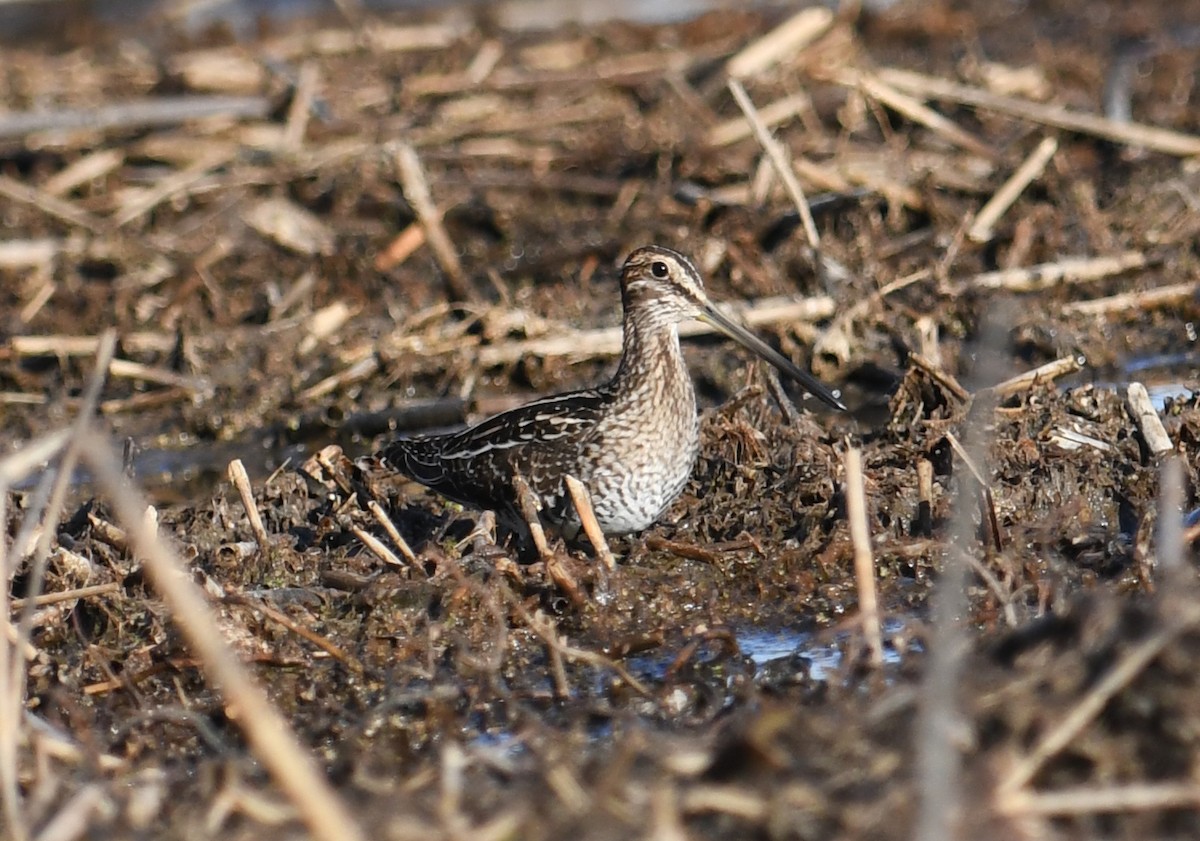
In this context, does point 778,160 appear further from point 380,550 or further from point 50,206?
point 50,206

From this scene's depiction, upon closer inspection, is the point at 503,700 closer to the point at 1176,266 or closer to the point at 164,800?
the point at 164,800

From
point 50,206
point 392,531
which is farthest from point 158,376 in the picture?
point 392,531

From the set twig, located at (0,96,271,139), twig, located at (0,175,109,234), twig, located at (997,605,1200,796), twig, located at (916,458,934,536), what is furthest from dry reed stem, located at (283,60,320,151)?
twig, located at (997,605,1200,796)

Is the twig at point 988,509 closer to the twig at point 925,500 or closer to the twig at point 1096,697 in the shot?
the twig at point 925,500

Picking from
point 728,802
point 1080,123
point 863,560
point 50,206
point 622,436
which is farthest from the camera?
point 50,206

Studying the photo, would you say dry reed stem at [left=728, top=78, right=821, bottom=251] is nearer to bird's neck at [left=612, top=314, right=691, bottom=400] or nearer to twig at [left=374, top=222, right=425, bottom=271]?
bird's neck at [left=612, top=314, right=691, bottom=400]

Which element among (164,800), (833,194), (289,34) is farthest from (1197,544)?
(289,34)

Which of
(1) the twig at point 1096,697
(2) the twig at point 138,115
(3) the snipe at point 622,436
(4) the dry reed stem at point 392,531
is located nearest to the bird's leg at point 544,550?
(3) the snipe at point 622,436
